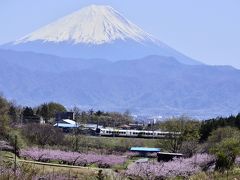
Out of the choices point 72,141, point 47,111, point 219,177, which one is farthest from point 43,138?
point 47,111

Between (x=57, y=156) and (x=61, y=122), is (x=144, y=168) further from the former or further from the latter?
(x=61, y=122)

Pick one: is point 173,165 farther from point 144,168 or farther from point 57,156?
point 57,156

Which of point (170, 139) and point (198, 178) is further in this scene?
point (170, 139)

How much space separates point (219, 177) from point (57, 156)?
95.9 ft

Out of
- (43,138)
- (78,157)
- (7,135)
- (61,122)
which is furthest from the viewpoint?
(61,122)

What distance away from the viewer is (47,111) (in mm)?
133875

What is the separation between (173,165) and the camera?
38.7 m

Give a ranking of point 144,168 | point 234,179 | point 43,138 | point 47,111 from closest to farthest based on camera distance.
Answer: point 234,179
point 144,168
point 43,138
point 47,111

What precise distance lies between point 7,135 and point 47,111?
76892 millimetres

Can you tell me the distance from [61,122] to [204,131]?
5510 cm

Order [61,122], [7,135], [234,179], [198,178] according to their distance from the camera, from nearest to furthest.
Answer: [234,179] → [198,178] → [7,135] → [61,122]

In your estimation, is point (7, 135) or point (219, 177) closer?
point (219, 177)

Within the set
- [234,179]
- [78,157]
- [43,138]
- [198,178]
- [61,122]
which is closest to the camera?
[234,179]

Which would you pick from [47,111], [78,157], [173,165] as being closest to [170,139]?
[78,157]
